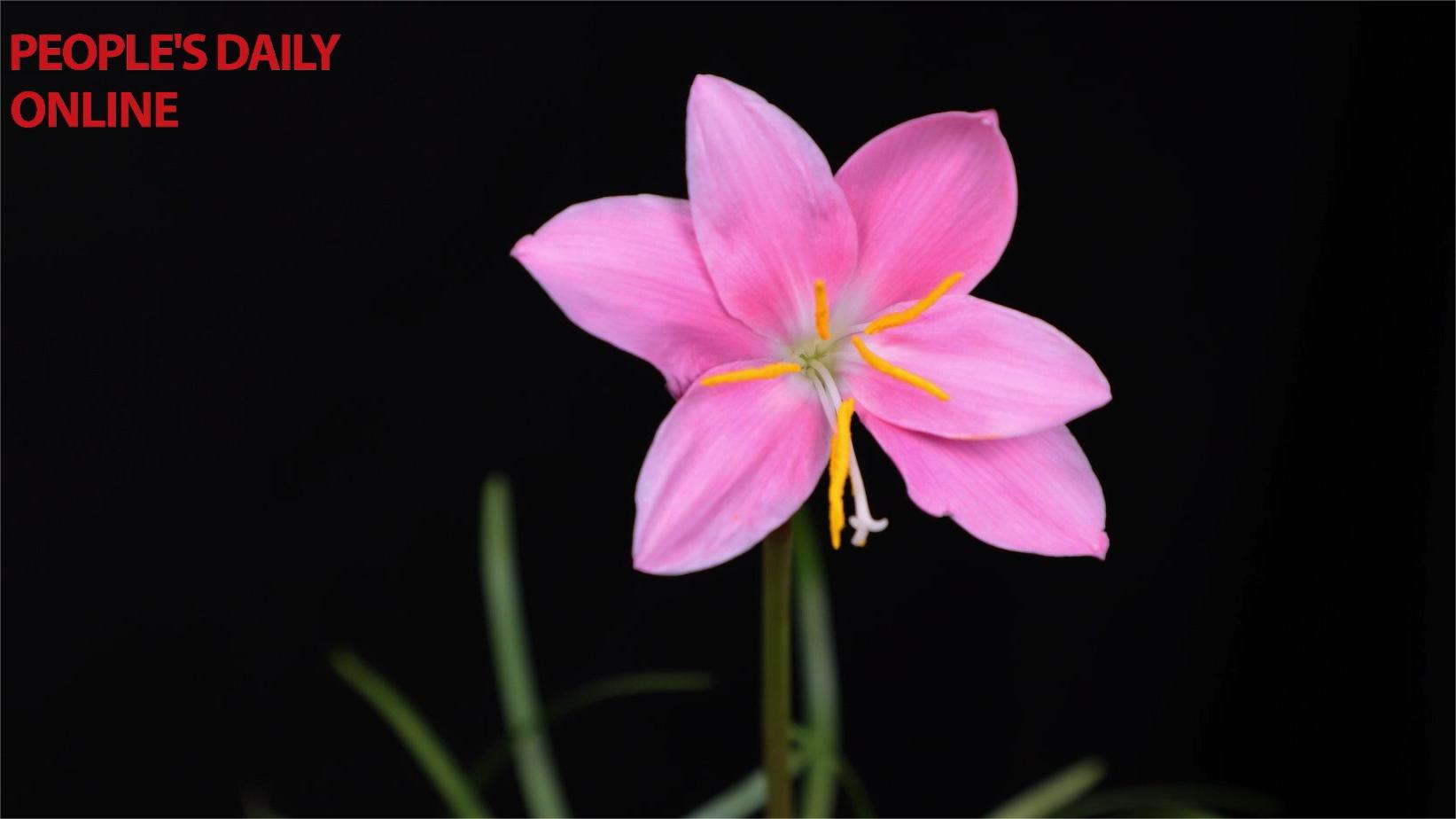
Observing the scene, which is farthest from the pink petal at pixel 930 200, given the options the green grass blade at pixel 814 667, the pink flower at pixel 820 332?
the green grass blade at pixel 814 667

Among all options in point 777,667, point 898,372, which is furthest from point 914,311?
point 777,667

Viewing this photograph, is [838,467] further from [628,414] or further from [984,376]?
[628,414]

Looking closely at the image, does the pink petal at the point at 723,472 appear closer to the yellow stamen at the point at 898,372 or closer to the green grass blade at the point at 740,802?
the yellow stamen at the point at 898,372

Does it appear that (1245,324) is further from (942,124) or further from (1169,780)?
(942,124)

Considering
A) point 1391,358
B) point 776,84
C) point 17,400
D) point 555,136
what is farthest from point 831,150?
point 17,400

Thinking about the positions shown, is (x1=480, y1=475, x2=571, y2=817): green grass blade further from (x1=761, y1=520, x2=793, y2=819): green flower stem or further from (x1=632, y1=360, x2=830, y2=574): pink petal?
(x1=632, y1=360, x2=830, y2=574): pink petal

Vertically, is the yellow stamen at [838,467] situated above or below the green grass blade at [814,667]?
above
